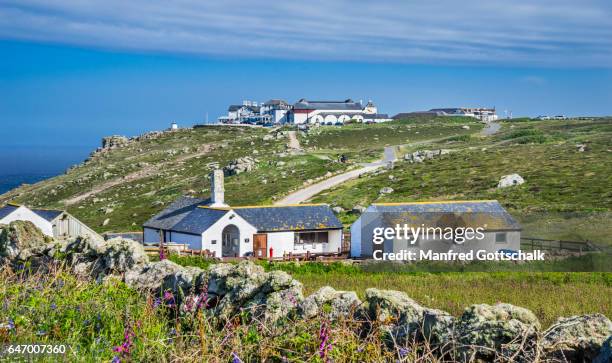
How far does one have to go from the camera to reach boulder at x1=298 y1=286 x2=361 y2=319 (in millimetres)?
13077

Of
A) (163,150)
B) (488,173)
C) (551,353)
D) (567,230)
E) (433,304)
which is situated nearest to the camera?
(551,353)

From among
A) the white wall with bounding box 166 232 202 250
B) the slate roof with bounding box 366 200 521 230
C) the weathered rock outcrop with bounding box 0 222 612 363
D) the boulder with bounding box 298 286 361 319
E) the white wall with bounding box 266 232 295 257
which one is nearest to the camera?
the weathered rock outcrop with bounding box 0 222 612 363

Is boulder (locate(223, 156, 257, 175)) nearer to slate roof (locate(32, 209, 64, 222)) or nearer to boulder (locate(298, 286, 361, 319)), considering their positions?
slate roof (locate(32, 209, 64, 222))

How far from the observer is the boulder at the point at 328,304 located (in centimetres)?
1308

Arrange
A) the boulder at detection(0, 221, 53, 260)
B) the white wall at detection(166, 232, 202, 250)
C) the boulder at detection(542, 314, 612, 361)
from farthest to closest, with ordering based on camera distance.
Answer: the white wall at detection(166, 232, 202, 250) → the boulder at detection(0, 221, 53, 260) → the boulder at detection(542, 314, 612, 361)

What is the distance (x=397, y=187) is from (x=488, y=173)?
1384cm

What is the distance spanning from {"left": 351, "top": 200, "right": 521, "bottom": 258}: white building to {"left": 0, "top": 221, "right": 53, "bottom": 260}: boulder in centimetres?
2132

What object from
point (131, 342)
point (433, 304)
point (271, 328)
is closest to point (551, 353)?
point (271, 328)

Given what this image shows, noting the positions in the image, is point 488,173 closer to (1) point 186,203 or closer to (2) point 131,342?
(1) point 186,203

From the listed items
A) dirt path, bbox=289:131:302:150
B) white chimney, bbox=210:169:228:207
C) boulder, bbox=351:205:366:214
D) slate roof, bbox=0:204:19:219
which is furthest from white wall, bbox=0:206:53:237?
dirt path, bbox=289:131:302:150

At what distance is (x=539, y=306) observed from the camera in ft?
60.7

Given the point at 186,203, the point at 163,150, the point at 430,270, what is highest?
the point at 163,150

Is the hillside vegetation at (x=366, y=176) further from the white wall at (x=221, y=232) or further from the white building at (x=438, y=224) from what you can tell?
the white wall at (x=221, y=232)

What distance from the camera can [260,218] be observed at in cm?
4916
